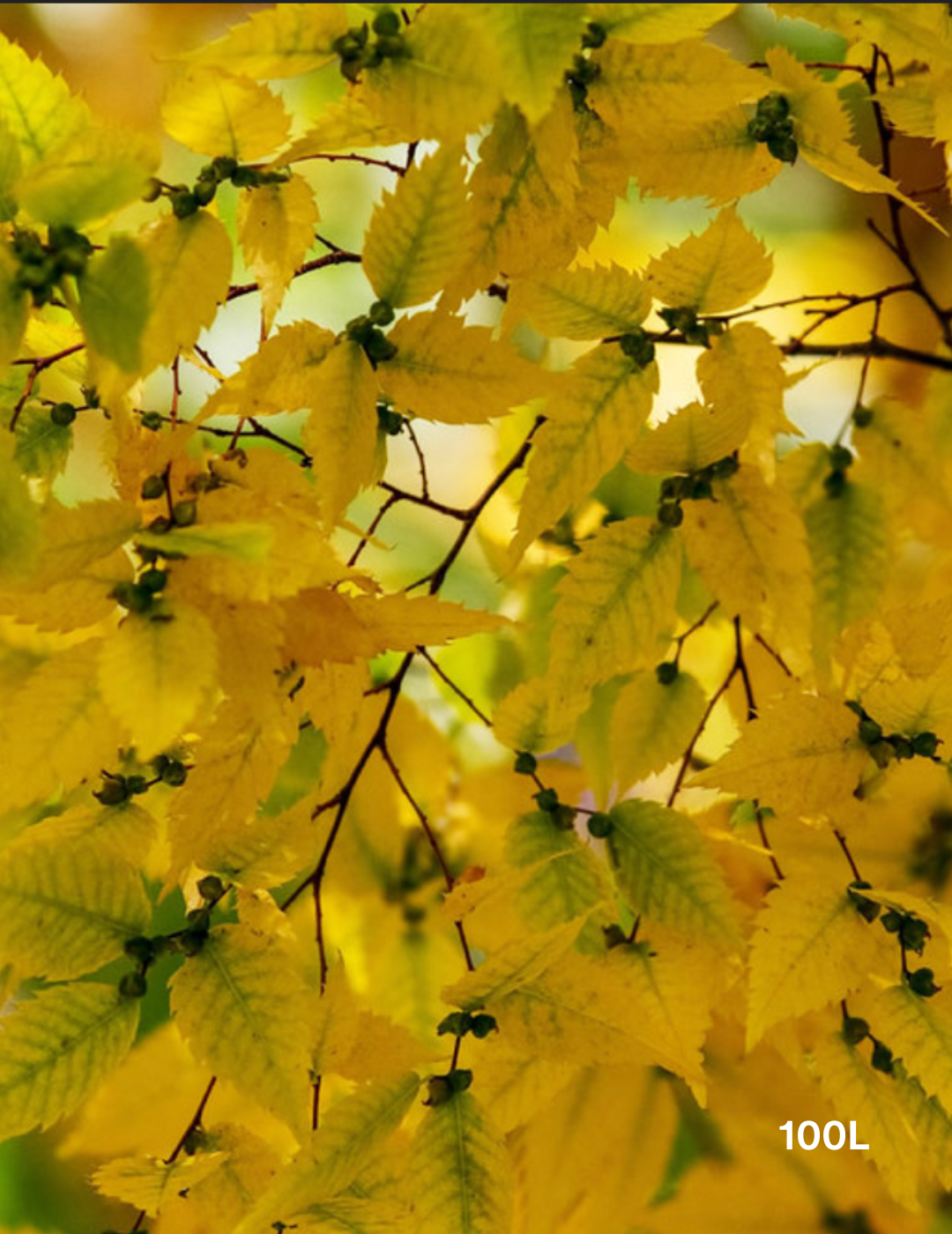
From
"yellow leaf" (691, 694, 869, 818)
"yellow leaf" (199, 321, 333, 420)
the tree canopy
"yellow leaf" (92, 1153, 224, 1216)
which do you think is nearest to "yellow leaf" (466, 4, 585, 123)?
the tree canopy

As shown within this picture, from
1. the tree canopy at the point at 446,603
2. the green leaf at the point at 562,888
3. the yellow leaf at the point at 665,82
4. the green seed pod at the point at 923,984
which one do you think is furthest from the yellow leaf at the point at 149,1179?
the yellow leaf at the point at 665,82

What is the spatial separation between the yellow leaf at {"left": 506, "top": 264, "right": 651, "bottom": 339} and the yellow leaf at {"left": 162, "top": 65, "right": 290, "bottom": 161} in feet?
0.28

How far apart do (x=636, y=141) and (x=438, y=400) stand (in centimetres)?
10

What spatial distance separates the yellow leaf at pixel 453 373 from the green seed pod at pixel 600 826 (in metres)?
0.17

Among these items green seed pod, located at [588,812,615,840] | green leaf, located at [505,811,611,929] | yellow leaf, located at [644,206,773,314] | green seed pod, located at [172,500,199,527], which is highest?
yellow leaf, located at [644,206,773,314]

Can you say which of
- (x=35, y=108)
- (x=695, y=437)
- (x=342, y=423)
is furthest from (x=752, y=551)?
(x=35, y=108)

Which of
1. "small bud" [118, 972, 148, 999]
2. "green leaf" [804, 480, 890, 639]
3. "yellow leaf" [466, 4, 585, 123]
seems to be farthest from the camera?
"green leaf" [804, 480, 890, 639]

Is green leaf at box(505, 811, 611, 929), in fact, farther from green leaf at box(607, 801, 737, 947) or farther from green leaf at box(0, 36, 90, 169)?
green leaf at box(0, 36, 90, 169)

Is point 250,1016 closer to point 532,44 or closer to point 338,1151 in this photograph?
point 338,1151

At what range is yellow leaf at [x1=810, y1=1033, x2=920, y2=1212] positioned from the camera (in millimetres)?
413

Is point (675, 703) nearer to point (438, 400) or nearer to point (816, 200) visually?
point (438, 400)

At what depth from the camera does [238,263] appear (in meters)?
0.94

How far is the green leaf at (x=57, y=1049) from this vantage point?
0.36 meters

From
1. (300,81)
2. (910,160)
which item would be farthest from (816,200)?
(300,81)
